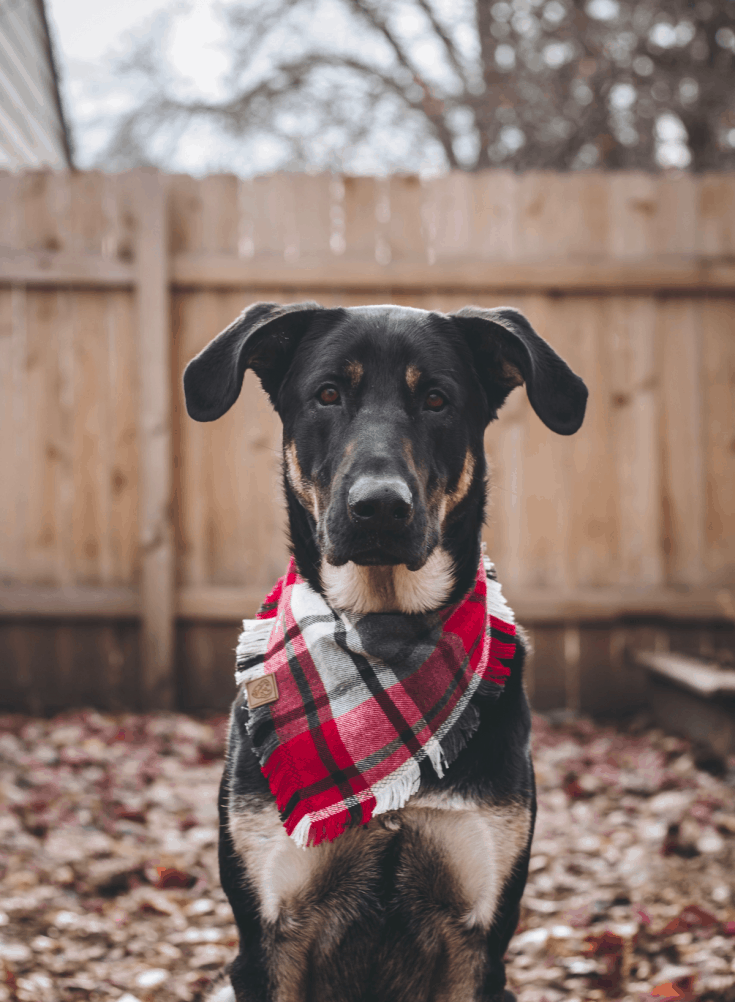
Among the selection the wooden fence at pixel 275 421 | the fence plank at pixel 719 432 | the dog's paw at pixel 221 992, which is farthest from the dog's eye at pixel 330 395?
the fence plank at pixel 719 432

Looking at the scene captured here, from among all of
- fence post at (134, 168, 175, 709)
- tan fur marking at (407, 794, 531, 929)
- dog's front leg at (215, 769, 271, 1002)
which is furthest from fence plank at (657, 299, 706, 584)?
dog's front leg at (215, 769, 271, 1002)

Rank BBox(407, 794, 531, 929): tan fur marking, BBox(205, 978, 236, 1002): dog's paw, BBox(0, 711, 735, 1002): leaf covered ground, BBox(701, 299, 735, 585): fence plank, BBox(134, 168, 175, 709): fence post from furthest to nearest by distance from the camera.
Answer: BBox(701, 299, 735, 585): fence plank, BBox(134, 168, 175, 709): fence post, BBox(0, 711, 735, 1002): leaf covered ground, BBox(205, 978, 236, 1002): dog's paw, BBox(407, 794, 531, 929): tan fur marking

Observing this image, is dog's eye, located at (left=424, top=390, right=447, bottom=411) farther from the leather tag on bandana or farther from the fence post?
the fence post

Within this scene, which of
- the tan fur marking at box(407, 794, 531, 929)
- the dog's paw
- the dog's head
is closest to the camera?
the tan fur marking at box(407, 794, 531, 929)

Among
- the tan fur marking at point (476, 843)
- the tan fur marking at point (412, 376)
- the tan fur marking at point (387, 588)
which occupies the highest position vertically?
the tan fur marking at point (412, 376)

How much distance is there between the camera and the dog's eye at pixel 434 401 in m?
1.88

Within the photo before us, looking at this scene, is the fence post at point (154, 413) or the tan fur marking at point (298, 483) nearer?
the tan fur marking at point (298, 483)

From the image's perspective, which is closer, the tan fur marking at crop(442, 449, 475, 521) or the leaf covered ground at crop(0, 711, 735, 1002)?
the tan fur marking at crop(442, 449, 475, 521)

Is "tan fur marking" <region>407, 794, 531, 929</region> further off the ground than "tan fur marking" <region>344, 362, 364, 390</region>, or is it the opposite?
"tan fur marking" <region>344, 362, 364, 390</region>

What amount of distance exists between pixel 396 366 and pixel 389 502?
16.5 inches

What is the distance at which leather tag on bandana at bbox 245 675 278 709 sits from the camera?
1784 millimetres

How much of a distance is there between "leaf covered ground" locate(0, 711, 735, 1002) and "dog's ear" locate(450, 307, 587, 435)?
1.51m

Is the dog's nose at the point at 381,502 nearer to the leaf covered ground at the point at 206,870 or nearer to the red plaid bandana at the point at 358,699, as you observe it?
the red plaid bandana at the point at 358,699

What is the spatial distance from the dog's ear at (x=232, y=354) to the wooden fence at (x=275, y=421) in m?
2.52
